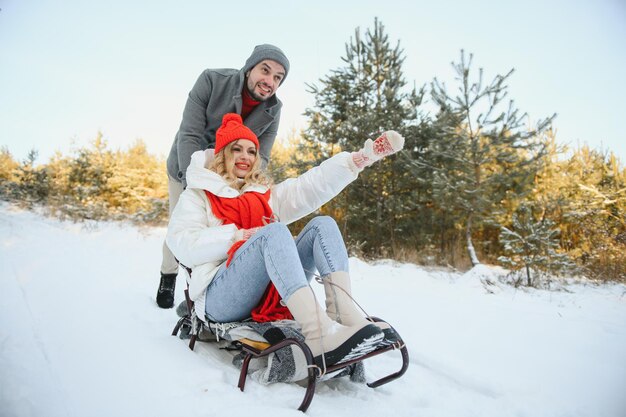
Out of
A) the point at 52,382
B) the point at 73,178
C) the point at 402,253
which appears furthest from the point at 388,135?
the point at 73,178

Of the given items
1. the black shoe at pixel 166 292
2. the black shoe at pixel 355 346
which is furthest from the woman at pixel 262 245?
the black shoe at pixel 166 292

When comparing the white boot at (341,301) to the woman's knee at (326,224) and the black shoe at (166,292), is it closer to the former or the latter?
the woman's knee at (326,224)

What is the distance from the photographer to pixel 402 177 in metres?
7.09

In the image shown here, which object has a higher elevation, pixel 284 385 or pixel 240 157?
pixel 240 157

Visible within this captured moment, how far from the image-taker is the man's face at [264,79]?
7.40 ft

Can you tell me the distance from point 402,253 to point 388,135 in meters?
4.76

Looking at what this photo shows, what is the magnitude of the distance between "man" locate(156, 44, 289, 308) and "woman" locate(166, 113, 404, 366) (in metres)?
0.37

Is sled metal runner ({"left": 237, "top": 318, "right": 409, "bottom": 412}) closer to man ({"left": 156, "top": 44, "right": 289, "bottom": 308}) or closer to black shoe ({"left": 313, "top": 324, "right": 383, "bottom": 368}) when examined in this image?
black shoe ({"left": 313, "top": 324, "right": 383, "bottom": 368})

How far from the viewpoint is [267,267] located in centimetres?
141

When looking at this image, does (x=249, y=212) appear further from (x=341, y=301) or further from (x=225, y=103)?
(x=225, y=103)

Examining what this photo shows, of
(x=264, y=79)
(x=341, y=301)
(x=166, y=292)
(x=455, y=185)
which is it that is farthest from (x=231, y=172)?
(x=455, y=185)

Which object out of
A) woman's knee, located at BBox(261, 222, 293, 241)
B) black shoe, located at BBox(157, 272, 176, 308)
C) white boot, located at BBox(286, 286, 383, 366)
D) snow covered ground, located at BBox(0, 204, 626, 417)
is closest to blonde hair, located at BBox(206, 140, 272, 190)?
woman's knee, located at BBox(261, 222, 293, 241)

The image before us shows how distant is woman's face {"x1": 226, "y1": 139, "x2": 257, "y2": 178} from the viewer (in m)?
1.93

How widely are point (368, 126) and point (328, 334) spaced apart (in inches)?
235
